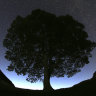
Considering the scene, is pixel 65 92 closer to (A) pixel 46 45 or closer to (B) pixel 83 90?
(B) pixel 83 90

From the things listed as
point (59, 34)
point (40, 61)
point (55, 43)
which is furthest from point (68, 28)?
point (40, 61)

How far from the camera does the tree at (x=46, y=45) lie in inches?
899

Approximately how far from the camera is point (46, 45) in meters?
23.8

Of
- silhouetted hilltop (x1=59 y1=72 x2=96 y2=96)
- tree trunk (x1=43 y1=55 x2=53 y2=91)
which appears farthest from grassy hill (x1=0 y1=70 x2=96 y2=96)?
tree trunk (x1=43 y1=55 x2=53 y2=91)

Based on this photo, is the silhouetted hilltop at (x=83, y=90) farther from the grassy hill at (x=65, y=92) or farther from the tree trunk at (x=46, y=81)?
the tree trunk at (x=46, y=81)

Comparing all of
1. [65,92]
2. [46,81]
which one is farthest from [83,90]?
[46,81]

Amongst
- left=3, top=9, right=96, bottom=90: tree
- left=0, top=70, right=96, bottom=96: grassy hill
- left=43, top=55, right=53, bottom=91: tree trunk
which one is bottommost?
left=0, top=70, right=96, bottom=96: grassy hill

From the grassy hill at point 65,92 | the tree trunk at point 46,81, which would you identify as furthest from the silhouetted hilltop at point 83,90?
the tree trunk at point 46,81

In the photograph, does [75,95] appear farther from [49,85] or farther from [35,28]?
[35,28]

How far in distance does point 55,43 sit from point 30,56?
18.9 feet

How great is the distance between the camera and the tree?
899 inches

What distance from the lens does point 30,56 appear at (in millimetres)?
24984

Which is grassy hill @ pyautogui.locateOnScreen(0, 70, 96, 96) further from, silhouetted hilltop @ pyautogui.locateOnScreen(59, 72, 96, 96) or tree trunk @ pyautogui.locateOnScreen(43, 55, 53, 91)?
tree trunk @ pyautogui.locateOnScreen(43, 55, 53, 91)

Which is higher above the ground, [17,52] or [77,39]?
[77,39]
